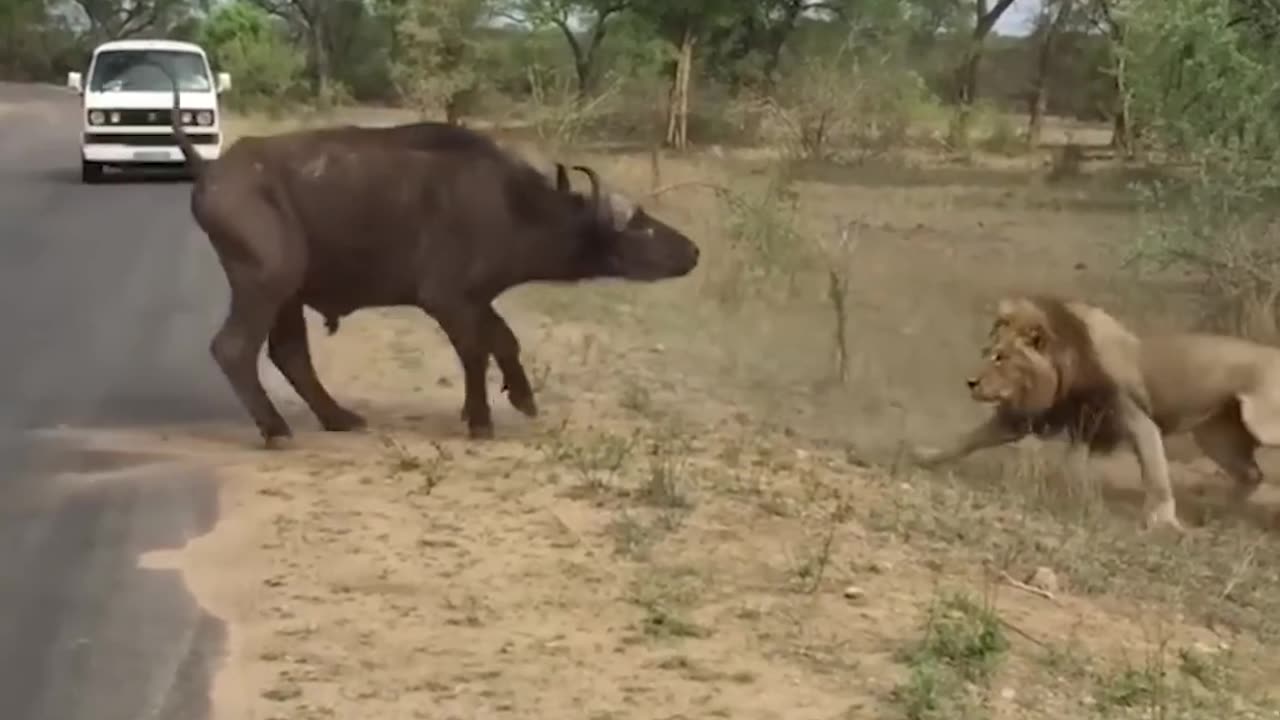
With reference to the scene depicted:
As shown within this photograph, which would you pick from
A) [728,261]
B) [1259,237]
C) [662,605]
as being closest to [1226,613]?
[662,605]

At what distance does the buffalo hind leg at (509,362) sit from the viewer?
10.3m

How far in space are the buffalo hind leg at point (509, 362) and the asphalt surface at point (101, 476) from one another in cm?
145

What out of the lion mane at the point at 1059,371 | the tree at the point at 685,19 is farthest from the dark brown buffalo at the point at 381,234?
the tree at the point at 685,19

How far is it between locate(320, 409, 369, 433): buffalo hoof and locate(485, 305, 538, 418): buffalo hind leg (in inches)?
30.4

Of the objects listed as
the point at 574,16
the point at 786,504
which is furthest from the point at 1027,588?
the point at 574,16

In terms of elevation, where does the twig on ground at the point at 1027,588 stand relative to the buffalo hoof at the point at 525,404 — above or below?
above

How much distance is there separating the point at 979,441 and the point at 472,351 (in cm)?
265

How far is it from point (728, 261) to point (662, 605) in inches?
419

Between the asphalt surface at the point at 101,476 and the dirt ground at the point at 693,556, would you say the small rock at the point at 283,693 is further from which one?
the asphalt surface at the point at 101,476

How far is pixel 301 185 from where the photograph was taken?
1005 centimetres

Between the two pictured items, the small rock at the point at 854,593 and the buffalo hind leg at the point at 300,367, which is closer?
the small rock at the point at 854,593

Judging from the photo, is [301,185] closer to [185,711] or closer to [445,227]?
[445,227]

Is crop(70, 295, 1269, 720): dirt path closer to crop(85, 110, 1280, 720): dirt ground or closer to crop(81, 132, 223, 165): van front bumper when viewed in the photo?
crop(85, 110, 1280, 720): dirt ground

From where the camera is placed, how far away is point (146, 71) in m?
27.8
